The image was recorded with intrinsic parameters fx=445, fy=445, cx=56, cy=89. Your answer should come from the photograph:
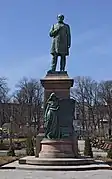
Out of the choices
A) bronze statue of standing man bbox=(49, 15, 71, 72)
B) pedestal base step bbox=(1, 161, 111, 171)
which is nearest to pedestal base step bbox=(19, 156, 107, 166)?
pedestal base step bbox=(1, 161, 111, 171)

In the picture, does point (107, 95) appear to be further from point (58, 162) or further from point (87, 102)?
point (58, 162)

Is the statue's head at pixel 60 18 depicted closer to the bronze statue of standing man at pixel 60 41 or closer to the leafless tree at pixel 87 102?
the bronze statue of standing man at pixel 60 41

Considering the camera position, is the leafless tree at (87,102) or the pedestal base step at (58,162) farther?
the leafless tree at (87,102)

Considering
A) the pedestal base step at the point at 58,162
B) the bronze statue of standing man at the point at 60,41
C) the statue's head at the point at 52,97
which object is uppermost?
the bronze statue of standing man at the point at 60,41

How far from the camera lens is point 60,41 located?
79.3 feet

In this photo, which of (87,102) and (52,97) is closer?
(52,97)

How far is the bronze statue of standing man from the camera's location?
24127 millimetres

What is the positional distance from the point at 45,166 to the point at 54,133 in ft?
8.66

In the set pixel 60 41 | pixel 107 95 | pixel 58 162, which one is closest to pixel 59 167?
pixel 58 162

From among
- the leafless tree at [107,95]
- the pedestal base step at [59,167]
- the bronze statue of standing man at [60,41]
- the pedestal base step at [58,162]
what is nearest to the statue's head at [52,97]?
the bronze statue of standing man at [60,41]

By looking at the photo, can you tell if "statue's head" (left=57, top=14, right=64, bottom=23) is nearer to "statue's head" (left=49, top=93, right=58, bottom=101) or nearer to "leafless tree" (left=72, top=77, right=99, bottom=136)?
"statue's head" (left=49, top=93, right=58, bottom=101)

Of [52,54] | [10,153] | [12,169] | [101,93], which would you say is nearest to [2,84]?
[101,93]

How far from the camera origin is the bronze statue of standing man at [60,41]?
24.1 meters

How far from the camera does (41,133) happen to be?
22922mm
